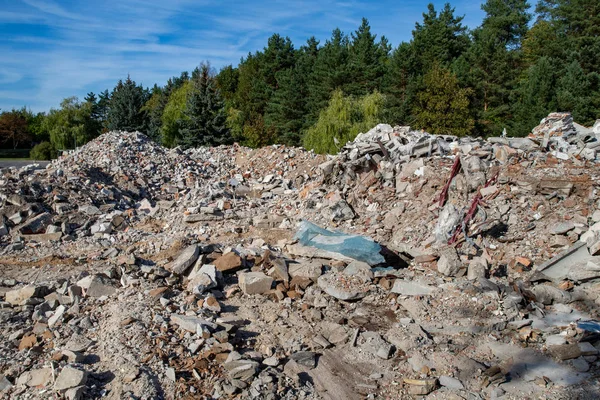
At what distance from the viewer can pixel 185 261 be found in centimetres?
622

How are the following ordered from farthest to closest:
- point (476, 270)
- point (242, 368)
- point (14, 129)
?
point (14, 129)
point (476, 270)
point (242, 368)

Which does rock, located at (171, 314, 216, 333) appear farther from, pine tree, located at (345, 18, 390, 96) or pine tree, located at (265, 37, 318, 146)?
pine tree, located at (265, 37, 318, 146)

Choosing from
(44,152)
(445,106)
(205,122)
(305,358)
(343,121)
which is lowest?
(305,358)

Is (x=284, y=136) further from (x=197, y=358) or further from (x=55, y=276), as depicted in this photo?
(x=197, y=358)

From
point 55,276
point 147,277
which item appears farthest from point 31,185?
point 147,277

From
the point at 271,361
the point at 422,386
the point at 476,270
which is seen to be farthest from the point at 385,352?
the point at 476,270

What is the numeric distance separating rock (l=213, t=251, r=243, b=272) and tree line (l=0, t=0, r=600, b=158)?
11560mm

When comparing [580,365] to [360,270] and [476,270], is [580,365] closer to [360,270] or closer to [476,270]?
[476,270]

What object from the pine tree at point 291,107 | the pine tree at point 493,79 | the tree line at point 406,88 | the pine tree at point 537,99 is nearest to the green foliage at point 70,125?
the tree line at point 406,88

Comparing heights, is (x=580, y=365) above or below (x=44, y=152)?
below

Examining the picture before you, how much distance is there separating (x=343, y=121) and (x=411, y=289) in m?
16.8

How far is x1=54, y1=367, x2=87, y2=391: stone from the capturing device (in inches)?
Answer: 150

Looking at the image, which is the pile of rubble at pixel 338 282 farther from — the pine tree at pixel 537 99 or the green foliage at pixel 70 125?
the green foliage at pixel 70 125

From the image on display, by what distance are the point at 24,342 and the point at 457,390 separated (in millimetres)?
4311
